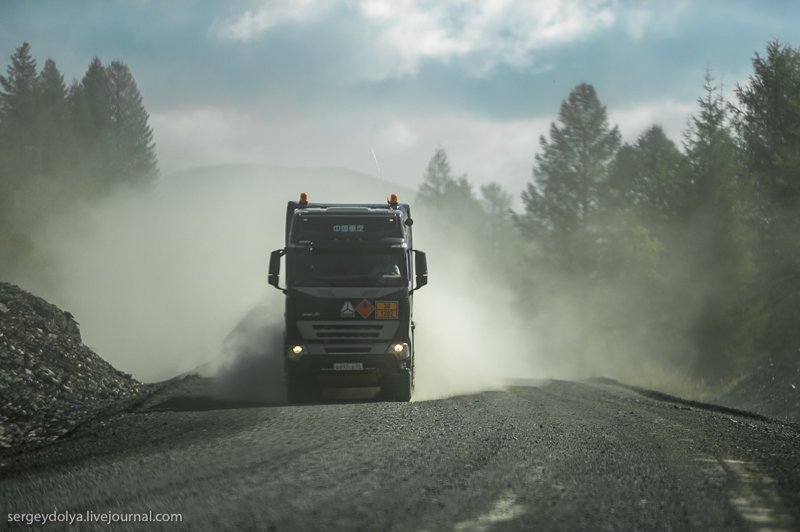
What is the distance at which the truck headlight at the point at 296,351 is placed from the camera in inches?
632

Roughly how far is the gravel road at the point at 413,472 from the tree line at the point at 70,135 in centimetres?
5143

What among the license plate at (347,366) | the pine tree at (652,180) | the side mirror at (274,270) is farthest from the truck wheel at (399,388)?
the pine tree at (652,180)

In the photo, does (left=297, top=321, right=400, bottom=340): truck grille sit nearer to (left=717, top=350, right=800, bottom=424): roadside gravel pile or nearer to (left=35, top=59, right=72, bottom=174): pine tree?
(left=717, top=350, right=800, bottom=424): roadside gravel pile

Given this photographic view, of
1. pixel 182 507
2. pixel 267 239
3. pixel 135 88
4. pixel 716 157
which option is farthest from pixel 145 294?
pixel 135 88

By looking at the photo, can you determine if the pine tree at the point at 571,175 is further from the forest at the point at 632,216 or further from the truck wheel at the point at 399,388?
the truck wheel at the point at 399,388

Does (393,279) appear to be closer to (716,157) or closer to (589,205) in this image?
(716,157)

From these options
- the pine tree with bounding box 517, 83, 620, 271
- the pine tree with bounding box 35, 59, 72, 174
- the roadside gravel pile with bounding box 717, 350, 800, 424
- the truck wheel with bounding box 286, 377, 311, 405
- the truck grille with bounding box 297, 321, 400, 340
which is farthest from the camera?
the pine tree with bounding box 35, 59, 72, 174

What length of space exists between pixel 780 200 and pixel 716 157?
4767 mm

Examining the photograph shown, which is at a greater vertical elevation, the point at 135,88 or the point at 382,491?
the point at 135,88

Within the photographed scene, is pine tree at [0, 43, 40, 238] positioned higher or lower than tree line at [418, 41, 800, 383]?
higher

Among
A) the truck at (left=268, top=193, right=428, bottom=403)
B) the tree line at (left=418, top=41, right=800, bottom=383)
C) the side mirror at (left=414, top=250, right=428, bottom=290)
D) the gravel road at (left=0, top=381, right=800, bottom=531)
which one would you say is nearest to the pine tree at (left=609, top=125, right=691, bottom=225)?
the tree line at (left=418, top=41, right=800, bottom=383)

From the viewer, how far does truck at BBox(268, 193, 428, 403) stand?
16078 mm

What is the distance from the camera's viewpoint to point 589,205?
207ft

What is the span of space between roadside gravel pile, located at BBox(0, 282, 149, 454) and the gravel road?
132 centimetres
